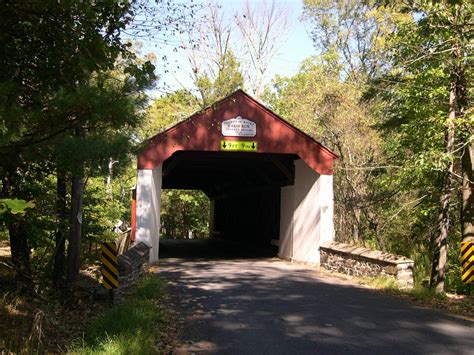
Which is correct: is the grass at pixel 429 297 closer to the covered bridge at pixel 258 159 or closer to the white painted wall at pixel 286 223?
the covered bridge at pixel 258 159

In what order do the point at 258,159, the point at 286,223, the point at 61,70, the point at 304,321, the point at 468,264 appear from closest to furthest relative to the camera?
the point at 61,70, the point at 304,321, the point at 468,264, the point at 286,223, the point at 258,159

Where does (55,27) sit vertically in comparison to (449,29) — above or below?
below

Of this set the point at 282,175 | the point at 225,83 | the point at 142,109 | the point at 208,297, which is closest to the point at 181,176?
the point at 225,83

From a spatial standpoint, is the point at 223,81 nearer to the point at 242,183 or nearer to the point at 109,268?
the point at 242,183

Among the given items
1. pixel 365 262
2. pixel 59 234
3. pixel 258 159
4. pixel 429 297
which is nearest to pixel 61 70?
pixel 59 234

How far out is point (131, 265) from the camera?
10.2m

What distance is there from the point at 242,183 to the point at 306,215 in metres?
9.38

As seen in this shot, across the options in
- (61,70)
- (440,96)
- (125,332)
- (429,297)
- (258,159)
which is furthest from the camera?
(258,159)

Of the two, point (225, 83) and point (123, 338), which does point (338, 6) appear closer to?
point (225, 83)

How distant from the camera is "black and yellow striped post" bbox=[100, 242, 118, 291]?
854 cm

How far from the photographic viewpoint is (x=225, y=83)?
962 inches

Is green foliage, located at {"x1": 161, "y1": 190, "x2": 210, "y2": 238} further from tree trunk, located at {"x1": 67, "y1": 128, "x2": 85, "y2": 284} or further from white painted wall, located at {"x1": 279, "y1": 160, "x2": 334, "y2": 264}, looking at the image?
tree trunk, located at {"x1": 67, "y1": 128, "x2": 85, "y2": 284}

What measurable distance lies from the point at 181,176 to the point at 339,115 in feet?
38.2

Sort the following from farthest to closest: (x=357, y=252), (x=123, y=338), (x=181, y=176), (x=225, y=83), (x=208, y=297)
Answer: (x=181, y=176), (x=225, y=83), (x=357, y=252), (x=208, y=297), (x=123, y=338)
